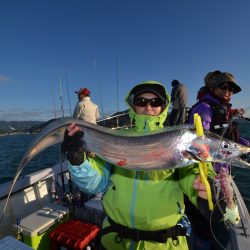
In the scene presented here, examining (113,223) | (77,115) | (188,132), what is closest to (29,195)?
(77,115)

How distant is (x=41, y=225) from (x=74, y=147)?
245 cm

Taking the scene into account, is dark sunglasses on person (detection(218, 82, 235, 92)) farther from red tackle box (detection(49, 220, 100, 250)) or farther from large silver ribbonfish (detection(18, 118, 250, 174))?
red tackle box (detection(49, 220, 100, 250))

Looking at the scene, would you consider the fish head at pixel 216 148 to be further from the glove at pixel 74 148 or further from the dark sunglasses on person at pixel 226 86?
the dark sunglasses on person at pixel 226 86

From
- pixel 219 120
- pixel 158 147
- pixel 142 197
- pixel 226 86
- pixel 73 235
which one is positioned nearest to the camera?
pixel 158 147

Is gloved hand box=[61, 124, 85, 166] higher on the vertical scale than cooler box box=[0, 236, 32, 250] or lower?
higher

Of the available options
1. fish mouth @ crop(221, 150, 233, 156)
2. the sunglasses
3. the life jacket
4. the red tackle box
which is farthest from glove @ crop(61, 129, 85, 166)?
the life jacket

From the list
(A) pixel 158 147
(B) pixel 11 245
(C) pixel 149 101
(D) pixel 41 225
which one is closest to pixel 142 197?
(A) pixel 158 147

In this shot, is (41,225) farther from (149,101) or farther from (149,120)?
(149,101)

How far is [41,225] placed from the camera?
15.1 ft

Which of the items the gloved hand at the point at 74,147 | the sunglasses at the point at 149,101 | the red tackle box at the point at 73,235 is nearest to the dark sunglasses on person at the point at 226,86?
the sunglasses at the point at 149,101

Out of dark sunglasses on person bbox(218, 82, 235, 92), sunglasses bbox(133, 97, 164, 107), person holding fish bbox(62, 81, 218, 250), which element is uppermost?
dark sunglasses on person bbox(218, 82, 235, 92)

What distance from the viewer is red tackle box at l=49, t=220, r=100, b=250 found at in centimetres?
435

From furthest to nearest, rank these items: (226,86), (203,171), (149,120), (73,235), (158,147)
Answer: (226,86) → (73,235) → (149,120) → (158,147) → (203,171)

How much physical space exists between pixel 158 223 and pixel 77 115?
18.1 ft
